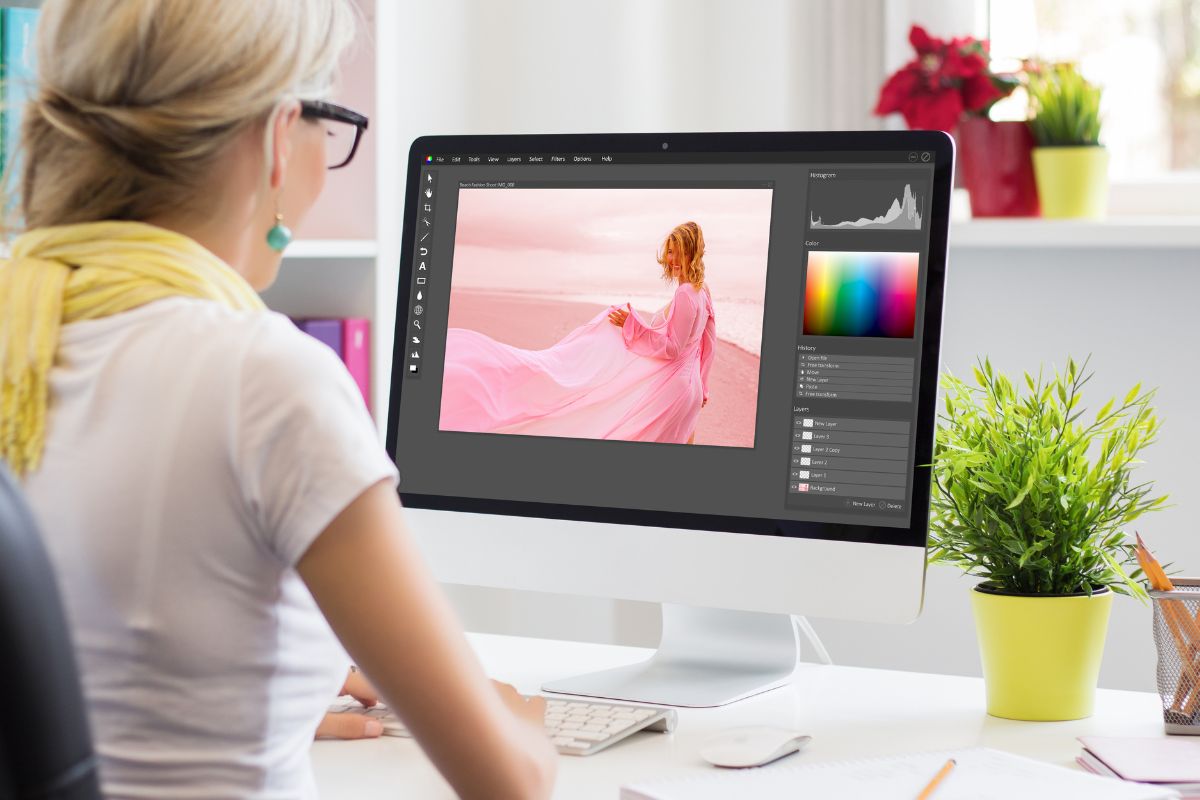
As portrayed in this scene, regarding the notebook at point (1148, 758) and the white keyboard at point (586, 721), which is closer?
the notebook at point (1148, 758)

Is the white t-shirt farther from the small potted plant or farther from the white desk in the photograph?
the small potted plant

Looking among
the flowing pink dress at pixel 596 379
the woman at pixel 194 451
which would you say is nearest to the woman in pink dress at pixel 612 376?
the flowing pink dress at pixel 596 379

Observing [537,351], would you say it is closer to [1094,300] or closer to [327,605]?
[327,605]

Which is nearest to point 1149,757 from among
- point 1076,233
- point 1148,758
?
point 1148,758

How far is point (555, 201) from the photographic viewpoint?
50.8 inches

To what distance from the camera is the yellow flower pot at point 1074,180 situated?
6.14 feet

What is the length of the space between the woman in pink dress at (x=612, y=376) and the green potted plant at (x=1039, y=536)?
8.9 inches

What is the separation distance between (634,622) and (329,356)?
4.88 ft

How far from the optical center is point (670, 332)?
48.2 inches

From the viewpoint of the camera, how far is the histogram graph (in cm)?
116

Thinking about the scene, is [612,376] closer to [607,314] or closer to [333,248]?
[607,314]

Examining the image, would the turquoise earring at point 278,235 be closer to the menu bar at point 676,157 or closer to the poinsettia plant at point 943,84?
the menu bar at point 676,157

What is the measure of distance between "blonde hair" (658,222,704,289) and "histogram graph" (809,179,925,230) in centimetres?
10

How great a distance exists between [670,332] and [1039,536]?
0.36 metres
